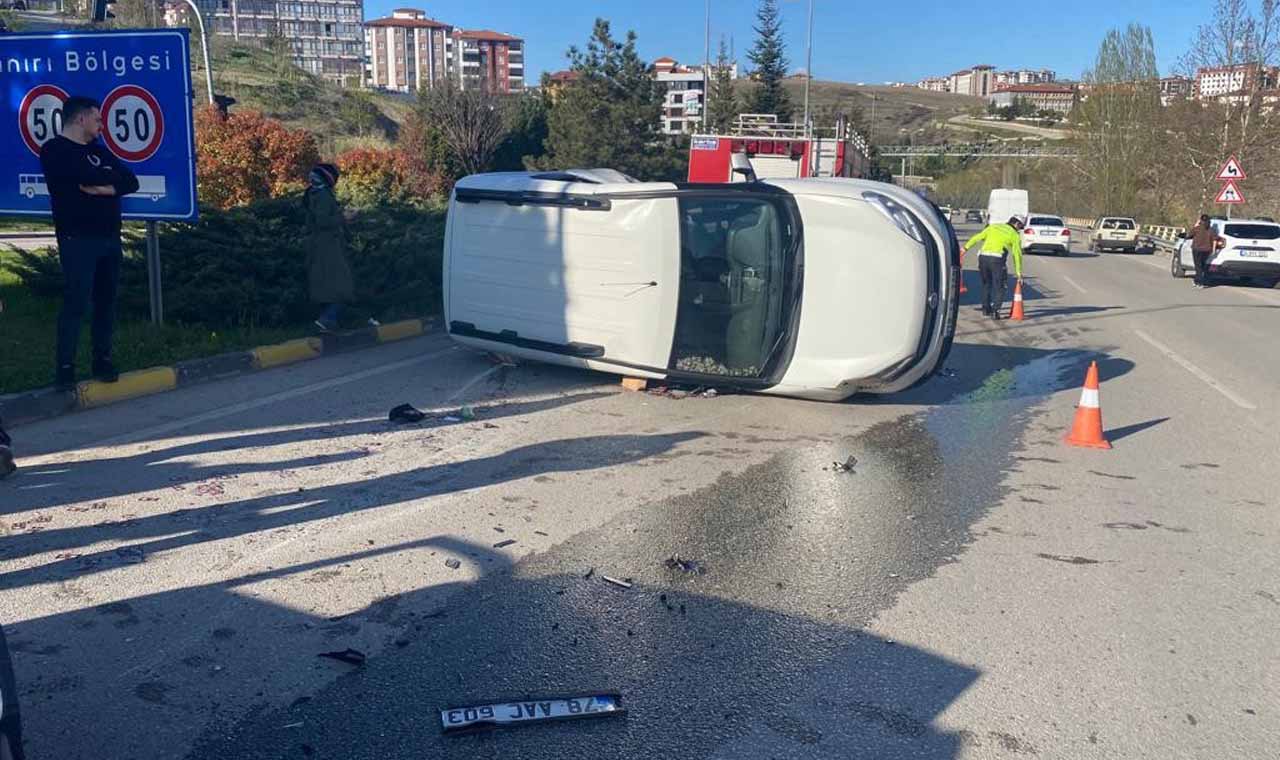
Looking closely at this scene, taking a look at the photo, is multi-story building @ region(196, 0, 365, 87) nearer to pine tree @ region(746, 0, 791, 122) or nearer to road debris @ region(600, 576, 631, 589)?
pine tree @ region(746, 0, 791, 122)

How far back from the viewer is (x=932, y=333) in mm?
8133

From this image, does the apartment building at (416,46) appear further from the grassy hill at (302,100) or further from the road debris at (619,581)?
the road debris at (619,581)

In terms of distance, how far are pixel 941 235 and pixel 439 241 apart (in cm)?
748

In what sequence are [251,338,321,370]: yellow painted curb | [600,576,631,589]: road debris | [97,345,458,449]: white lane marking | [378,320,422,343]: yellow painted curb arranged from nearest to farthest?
[600,576,631,589]: road debris < [97,345,458,449]: white lane marking < [251,338,321,370]: yellow painted curb < [378,320,422,343]: yellow painted curb

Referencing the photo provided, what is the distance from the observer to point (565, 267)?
9.06 meters

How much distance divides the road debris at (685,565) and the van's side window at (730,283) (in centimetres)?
339

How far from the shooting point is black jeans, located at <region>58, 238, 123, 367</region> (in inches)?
303

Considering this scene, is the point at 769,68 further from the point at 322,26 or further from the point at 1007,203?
the point at 322,26

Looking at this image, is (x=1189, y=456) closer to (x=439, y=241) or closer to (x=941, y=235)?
(x=941, y=235)

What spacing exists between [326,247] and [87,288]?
10.2 ft

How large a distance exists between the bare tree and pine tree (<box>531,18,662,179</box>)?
6.99 feet

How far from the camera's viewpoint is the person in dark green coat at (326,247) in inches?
415

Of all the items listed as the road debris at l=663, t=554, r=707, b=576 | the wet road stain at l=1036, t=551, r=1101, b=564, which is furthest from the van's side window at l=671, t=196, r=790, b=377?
the road debris at l=663, t=554, r=707, b=576

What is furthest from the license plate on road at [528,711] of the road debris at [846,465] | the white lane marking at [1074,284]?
the white lane marking at [1074,284]
